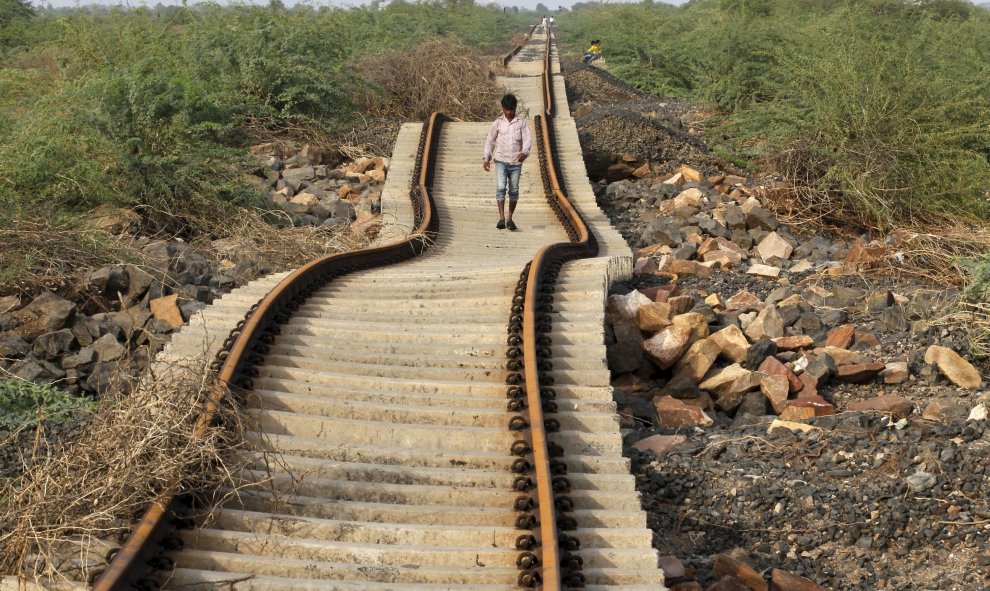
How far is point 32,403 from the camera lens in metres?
7.00

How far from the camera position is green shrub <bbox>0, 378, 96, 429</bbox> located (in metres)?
6.43

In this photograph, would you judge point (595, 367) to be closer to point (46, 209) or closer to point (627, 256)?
point (627, 256)

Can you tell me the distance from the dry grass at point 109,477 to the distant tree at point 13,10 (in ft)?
114

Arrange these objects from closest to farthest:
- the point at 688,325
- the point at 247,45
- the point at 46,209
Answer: the point at 688,325, the point at 46,209, the point at 247,45

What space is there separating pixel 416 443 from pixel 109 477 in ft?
5.76

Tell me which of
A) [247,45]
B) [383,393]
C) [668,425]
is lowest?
[668,425]

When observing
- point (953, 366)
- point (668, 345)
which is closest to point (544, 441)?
point (668, 345)

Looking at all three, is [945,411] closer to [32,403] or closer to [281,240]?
[32,403]

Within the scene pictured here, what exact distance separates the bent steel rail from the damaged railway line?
16 mm

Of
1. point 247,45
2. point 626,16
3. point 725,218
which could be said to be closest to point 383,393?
point 725,218

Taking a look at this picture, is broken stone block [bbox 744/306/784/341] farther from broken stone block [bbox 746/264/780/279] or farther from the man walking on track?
the man walking on track

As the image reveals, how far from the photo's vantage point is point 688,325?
8766mm

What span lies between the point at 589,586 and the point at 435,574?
692 mm

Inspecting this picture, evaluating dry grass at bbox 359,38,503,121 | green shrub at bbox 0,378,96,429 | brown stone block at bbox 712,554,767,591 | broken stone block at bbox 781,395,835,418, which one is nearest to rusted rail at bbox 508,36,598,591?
brown stone block at bbox 712,554,767,591
